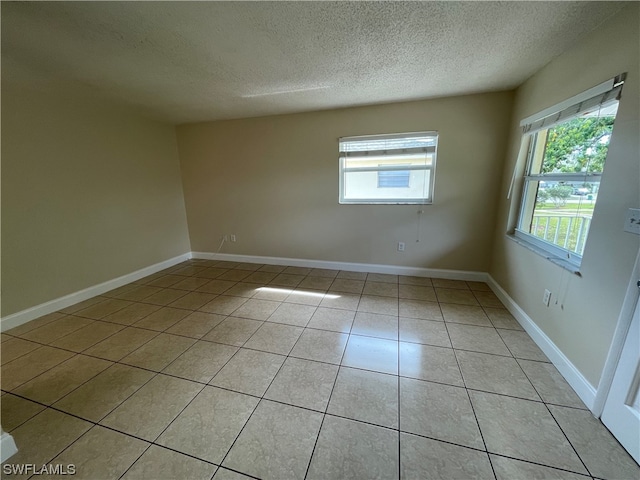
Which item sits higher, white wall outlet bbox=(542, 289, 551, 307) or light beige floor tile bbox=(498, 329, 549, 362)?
white wall outlet bbox=(542, 289, 551, 307)

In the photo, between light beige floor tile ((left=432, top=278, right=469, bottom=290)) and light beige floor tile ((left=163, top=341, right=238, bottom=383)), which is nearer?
light beige floor tile ((left=163, top=341, right=238, bottom=383))

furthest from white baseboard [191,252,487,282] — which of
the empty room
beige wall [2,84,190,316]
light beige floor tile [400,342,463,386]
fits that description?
light beige floor tile [400,342,463,386]

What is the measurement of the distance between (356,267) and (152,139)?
350 cm

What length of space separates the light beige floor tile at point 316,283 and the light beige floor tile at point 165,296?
1.46 meters

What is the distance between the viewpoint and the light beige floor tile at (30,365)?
1664 mm

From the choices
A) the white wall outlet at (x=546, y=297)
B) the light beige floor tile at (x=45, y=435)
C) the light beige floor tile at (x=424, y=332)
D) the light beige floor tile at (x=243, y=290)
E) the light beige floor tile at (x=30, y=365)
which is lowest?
the light beige floor tile at (x=45, y=435)

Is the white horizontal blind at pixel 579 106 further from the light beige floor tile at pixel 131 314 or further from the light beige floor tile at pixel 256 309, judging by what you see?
the light beige floor tile at pixel 131 314

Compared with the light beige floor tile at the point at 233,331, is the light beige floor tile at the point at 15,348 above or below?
below

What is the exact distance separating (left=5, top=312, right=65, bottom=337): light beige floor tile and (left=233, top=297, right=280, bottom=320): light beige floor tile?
1.79m

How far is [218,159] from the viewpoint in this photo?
380 centimetres

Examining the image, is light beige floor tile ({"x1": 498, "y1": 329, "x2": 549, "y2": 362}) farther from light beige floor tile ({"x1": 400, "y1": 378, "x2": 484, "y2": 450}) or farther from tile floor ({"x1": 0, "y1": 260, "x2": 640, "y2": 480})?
light beige floor tile ({"x1": 400, "y1": 378, "x2": 484, "y2": 450})

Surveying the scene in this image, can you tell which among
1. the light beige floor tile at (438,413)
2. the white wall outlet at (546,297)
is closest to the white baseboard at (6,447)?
the light beige floor tile at (438,413)

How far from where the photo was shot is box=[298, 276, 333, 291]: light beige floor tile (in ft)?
10.2

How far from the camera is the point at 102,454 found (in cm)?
120
